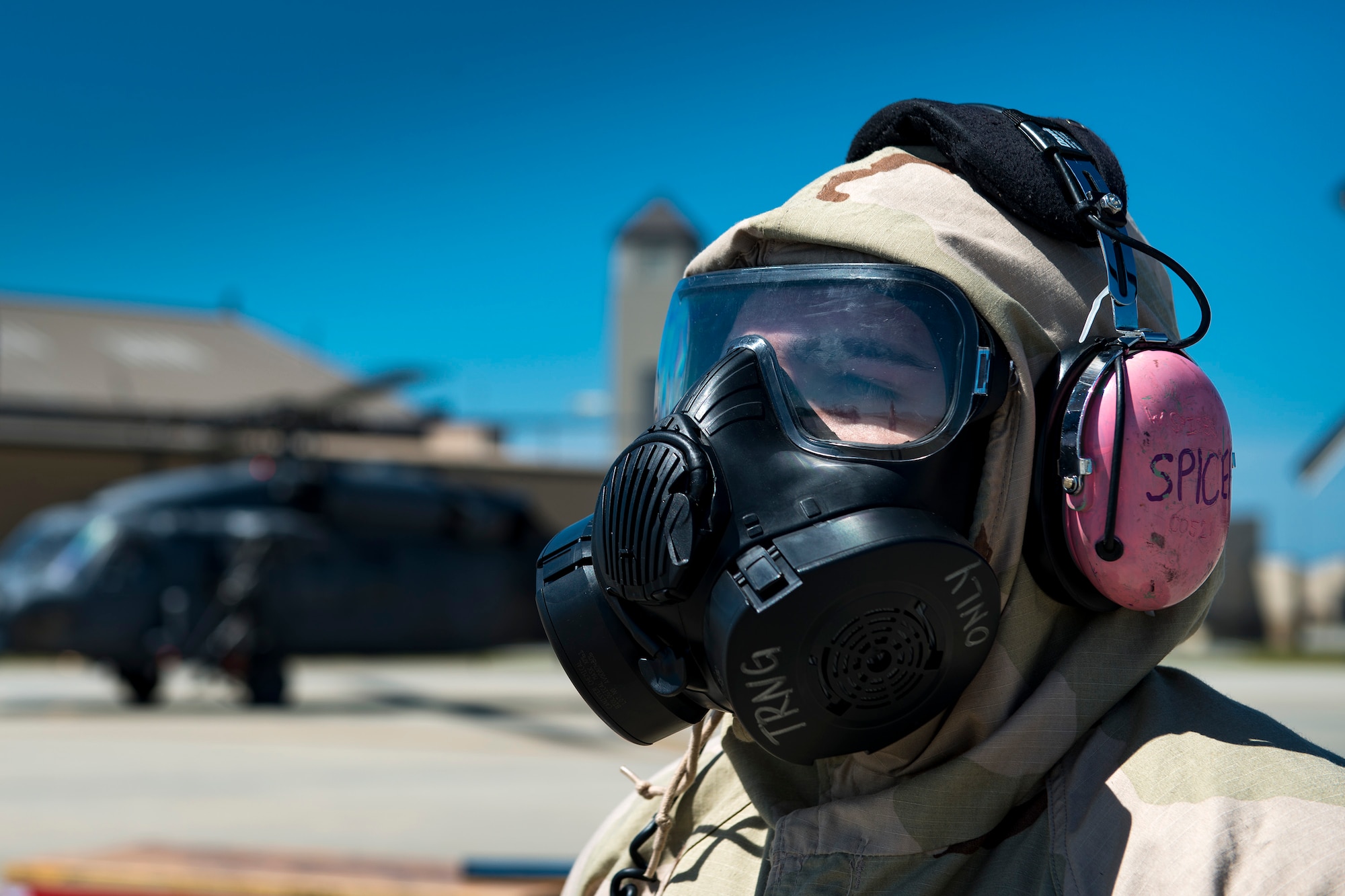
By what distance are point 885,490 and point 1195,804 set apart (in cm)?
39

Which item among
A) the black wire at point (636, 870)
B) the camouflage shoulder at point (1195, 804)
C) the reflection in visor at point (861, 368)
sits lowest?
the black wire at point (636, 870)

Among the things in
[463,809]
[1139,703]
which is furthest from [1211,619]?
[1139,703]

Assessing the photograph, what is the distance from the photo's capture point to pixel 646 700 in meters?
1.45

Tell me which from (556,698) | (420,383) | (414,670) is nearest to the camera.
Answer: (556,698)

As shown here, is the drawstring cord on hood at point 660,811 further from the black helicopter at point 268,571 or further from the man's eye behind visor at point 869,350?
the black helicopter at point 268,571

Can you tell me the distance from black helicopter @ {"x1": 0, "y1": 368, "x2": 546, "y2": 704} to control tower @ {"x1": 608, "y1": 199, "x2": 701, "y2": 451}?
12.7 meters

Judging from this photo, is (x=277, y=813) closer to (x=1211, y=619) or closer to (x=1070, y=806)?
(x=1070, y=806)

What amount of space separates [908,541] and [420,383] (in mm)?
15074

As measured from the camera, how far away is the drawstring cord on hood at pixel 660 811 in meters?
1.48

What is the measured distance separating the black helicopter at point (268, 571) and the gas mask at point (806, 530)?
10673mm

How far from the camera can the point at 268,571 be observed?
11.6 meters

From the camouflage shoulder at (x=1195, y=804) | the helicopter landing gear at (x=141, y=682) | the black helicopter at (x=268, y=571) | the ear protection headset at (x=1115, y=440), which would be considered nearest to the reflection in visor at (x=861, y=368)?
the ear protection headset at (x=1115, y=440)

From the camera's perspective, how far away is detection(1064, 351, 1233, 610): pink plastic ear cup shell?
4.12ft

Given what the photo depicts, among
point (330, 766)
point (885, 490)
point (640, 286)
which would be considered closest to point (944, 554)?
point (885, 490)
